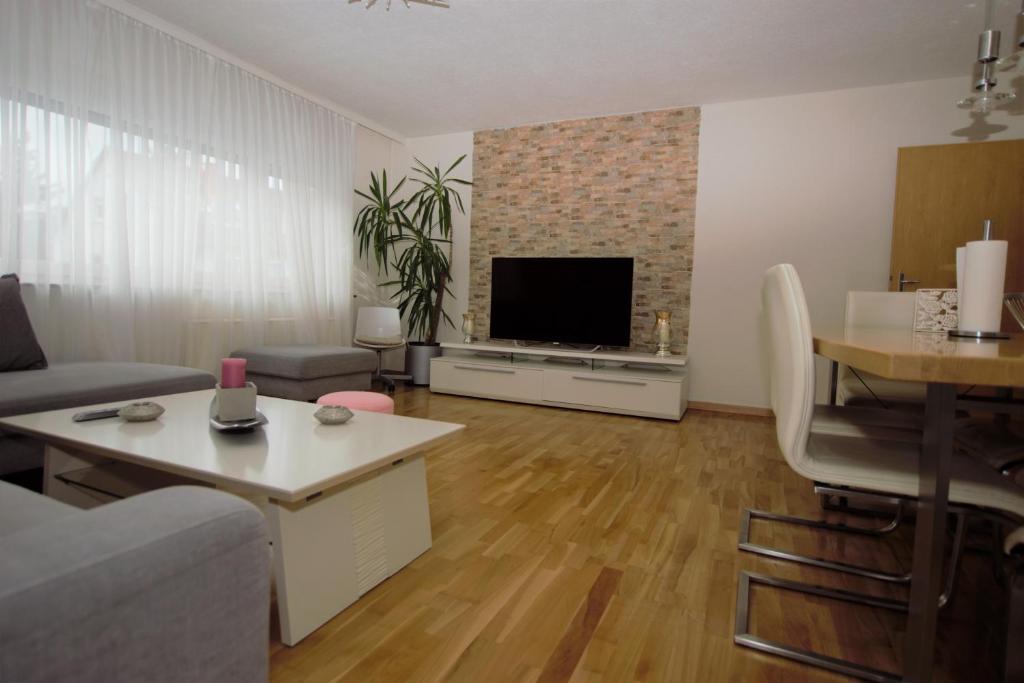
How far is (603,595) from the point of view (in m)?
1.54

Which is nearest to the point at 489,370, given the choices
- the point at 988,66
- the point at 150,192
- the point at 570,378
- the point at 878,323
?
the point at 570,378

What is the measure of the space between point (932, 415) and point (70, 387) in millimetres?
2881

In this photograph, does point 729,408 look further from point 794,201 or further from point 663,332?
point 794,201

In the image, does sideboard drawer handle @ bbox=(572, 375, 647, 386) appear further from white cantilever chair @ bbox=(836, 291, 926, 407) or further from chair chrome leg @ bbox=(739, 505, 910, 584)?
chair chrome leg @ bbox=(739, 505, 910, 584)

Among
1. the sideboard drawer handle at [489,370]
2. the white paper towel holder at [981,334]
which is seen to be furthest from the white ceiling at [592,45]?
the sideboard drawer handle at [489,370]

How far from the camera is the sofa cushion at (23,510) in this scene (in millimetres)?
840

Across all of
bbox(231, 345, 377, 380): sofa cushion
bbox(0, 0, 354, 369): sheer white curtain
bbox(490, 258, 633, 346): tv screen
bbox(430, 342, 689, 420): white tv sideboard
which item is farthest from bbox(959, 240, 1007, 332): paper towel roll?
bbox(0, 0, 354, 369): sheer white curtain

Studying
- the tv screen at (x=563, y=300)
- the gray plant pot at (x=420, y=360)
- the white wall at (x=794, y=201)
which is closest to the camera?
the white wall at (x=794, y=201)

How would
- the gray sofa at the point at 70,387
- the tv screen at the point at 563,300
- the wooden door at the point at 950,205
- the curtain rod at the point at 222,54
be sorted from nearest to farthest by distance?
the gray sofa at the point at 70,387
the curtain rod at the point at 222,54
the wooden door at the point at 950,205
the tv screen at the point at 563,300

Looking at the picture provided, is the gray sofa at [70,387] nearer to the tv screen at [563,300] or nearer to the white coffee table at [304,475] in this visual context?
the white coffee table at [304,475]

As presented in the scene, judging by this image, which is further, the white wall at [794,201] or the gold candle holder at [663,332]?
A: the gold candle holder at [663,332]

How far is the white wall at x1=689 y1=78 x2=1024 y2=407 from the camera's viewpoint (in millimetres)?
3885

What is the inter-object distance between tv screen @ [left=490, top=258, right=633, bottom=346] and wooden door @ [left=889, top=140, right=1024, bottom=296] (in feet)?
6.40

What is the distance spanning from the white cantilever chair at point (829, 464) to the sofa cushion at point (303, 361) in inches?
118
